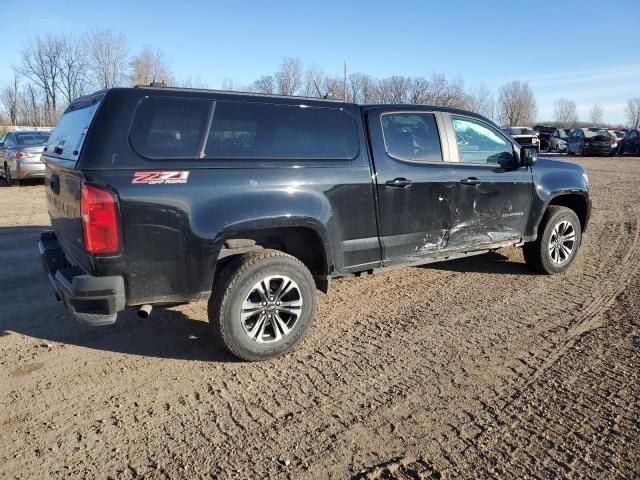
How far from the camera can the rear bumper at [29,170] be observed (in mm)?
13078

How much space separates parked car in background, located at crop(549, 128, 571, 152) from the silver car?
32.5 meters

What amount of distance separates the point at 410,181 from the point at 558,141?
3463 cm

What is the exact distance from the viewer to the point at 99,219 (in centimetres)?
311

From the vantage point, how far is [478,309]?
476cm

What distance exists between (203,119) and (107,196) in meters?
0.89

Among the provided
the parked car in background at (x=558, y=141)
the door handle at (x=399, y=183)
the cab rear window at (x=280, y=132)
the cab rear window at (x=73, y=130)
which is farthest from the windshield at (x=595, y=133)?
the cab rear window at (x=73, y=130)

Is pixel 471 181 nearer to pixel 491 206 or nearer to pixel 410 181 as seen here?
pixel 491 206

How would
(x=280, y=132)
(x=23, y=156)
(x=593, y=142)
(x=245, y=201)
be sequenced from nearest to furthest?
(x=245, y=201)
(x=280, y=132)
(x=23, y=156)
(x=593, y=142)

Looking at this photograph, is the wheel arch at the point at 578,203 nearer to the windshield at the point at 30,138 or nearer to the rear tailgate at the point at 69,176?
the rear tailgate at the point at 69,176

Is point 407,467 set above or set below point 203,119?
below

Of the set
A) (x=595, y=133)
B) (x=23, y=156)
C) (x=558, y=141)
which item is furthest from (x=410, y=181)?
(x=558, y=141)

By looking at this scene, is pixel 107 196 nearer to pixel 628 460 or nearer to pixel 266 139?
pixel 266 139

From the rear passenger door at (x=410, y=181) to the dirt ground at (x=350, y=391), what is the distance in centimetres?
69

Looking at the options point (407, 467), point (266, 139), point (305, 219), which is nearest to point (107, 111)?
point (266, 139)
